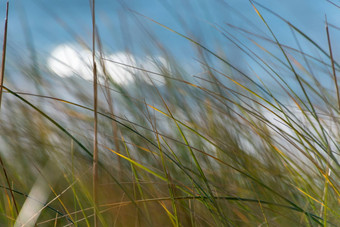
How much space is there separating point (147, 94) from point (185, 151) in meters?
0.22

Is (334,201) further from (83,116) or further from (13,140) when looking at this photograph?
(13,140)

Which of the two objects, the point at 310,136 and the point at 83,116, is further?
the point at 83,116

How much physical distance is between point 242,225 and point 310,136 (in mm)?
242

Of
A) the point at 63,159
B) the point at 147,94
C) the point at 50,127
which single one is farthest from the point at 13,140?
the point at 147,94

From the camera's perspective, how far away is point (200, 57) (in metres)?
1.16

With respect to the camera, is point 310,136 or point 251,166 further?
point 251,166

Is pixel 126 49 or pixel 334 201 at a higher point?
pixel 126 49

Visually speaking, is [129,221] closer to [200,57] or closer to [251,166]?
[251,166]

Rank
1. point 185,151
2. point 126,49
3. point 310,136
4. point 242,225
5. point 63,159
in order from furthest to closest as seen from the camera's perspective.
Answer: point 126,49 → point 185,151 → point 63,159 → point 242,225 → point 310,136

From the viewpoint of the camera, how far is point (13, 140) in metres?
1.12

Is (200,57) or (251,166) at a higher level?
(200,57)

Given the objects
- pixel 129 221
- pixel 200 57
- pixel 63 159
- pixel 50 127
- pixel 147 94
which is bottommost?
pixel 129 221

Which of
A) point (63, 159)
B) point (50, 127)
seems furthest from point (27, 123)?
point (63, 159)

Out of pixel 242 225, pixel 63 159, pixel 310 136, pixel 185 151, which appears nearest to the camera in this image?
pixel 310 136
